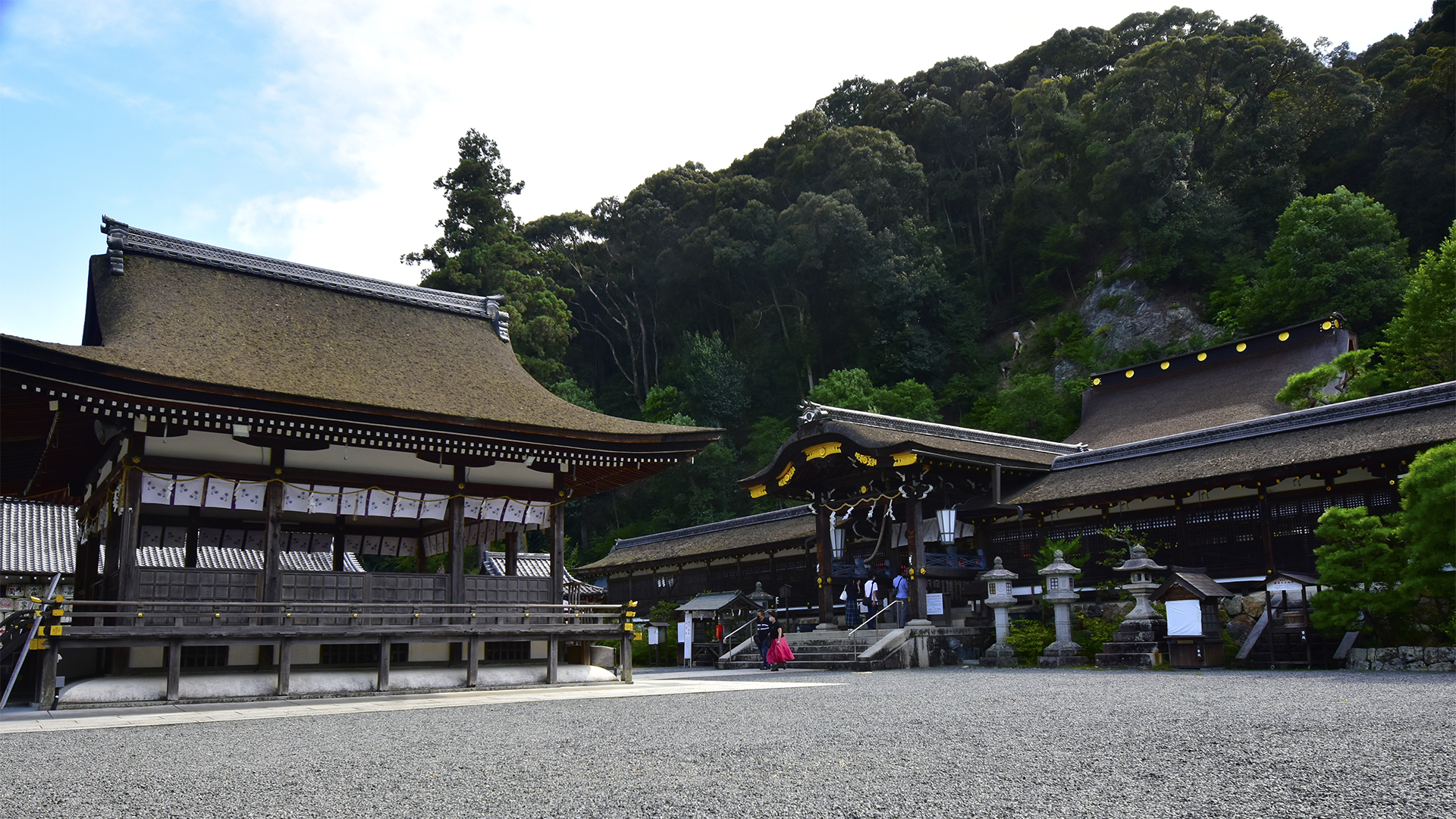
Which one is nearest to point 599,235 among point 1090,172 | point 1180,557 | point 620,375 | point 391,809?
point 620,375

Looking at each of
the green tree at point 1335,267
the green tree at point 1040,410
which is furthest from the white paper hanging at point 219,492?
the green tree at point 1335,267

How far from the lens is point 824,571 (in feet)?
71.4

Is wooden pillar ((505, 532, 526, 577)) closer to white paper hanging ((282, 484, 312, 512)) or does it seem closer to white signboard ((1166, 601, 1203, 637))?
white paper hanging ((282, 484, 312, 512))

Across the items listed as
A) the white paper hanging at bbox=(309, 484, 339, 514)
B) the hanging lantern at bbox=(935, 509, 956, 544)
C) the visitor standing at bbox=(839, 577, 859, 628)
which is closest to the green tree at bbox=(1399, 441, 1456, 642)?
the hanging lantern at bbox=(935, 509, 956, 544)

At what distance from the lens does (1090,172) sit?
1639 inches

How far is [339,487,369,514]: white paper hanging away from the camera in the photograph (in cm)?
1434

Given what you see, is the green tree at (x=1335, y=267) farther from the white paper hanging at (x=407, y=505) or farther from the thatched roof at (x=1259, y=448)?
the white paper hanging at (x=407, y=505)

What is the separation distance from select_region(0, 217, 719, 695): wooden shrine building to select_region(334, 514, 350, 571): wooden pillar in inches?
1.6

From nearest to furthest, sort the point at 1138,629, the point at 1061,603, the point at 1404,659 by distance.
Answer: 1. the point at 1404,659
2. the point at 1138,629
3. the point at 1061,603

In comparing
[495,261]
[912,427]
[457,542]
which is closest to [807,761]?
[457,542]

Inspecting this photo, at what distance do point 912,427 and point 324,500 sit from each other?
44.1 ft

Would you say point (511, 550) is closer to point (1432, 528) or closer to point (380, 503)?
point (380, 503)

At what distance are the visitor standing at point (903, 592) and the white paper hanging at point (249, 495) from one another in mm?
12463

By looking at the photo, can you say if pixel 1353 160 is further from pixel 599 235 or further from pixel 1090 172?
pixel 599 235
